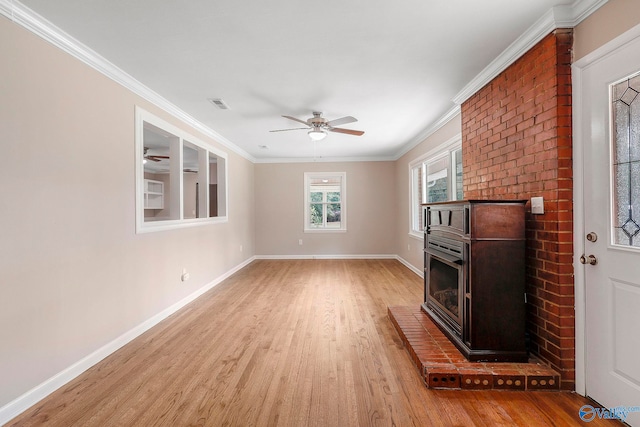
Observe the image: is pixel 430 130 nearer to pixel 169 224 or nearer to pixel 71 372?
pixel 169 224

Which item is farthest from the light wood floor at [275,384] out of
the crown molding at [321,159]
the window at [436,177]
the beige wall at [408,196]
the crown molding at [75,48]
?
the crown molding at [321,159]

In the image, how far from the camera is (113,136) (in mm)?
2523

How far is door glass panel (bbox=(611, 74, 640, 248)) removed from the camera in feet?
4.99

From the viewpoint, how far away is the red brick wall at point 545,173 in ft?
5.98

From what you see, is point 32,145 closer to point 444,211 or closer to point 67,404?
point 67,404

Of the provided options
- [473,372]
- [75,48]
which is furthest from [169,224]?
[473,372]

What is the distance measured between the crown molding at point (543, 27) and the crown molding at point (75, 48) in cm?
334

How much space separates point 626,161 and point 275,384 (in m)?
2.57

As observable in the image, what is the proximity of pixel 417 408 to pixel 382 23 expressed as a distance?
2.54m

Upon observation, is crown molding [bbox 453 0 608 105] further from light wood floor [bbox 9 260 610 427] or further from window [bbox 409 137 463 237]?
light wood floor [bbox 9 260 610 427]

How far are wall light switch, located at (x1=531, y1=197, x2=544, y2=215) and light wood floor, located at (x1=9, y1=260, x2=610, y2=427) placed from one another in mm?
1202

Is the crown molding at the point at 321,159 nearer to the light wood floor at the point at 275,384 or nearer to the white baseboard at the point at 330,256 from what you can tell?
the white baseboard at the point at 330,256

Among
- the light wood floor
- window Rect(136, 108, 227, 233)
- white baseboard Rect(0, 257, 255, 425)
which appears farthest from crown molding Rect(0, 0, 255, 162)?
the light wood floor

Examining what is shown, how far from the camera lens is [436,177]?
4629mm
